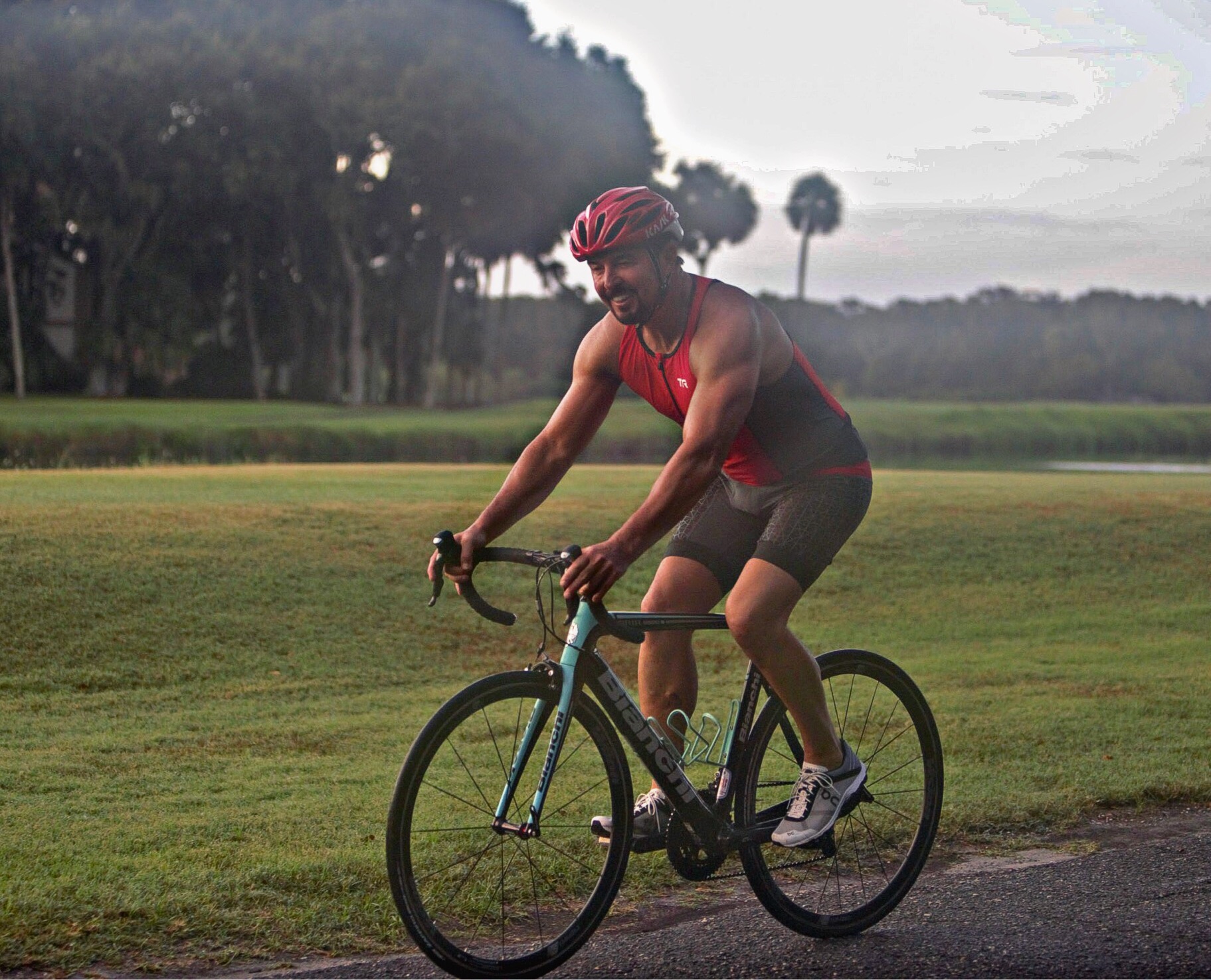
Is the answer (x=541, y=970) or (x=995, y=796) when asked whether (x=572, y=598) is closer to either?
(x=541, y=970)

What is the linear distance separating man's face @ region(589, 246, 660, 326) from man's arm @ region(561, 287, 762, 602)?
0.18m

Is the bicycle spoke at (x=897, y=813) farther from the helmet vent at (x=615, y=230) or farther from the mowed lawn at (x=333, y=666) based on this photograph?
the helmet vent at (x=615, y=230)

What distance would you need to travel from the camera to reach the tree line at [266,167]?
4841cm

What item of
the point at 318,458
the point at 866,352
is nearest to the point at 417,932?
the point at 318,458

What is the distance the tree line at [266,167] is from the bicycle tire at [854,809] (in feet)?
152

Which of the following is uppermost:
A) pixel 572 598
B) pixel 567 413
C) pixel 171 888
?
pixel 567 413

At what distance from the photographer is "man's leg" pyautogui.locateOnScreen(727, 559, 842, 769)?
14.6 ft

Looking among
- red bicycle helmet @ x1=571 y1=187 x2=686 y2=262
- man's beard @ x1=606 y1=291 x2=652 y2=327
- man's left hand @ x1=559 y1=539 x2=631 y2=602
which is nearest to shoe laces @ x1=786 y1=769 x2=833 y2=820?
man's left hand @ x1=559 y1=539 x2=631 y2=602

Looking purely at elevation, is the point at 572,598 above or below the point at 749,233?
below

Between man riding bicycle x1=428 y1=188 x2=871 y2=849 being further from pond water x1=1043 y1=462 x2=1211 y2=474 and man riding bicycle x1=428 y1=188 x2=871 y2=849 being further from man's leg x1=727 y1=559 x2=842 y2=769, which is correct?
pond water x1=1043 y1=462 x2=1211 y2=474

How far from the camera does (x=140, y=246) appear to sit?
53.1m

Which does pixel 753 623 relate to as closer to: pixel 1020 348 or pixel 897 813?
pixel 897 813

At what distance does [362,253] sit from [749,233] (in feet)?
122

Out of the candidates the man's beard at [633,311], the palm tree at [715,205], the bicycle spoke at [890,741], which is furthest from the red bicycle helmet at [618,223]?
the palm tree at [715,205]
